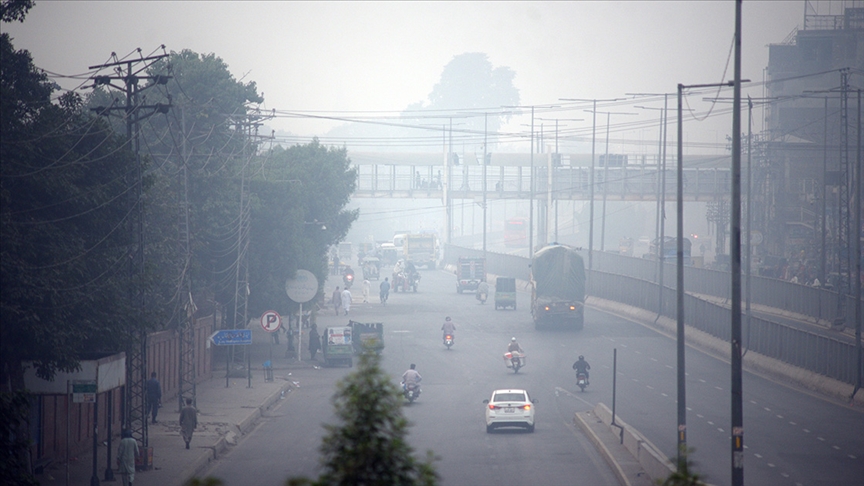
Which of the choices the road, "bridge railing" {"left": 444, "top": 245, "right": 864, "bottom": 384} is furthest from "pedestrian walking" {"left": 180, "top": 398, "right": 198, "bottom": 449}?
"bridge railing" {"left": 444, "top": 245, "right": 864, "bottom": 384}

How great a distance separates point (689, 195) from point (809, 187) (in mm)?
12571

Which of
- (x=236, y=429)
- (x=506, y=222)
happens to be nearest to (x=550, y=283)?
(x=236, y=429)

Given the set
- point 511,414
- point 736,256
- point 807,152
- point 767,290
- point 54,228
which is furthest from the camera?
point 807,152

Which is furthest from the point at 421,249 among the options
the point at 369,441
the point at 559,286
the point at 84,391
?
the point at 369,441

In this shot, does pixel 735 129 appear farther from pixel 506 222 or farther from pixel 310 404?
pixel 506 222

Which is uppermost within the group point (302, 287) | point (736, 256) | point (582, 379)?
point (736, 256)

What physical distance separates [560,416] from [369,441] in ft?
80.0

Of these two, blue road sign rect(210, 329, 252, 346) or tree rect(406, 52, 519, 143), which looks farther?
tree rect(406, 52, 519, 143)

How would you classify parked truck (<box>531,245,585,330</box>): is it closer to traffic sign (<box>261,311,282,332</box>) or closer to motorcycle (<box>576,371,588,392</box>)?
motorcycle (<box>576,371,588,392</box>)

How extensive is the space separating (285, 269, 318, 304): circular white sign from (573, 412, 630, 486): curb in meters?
16.1

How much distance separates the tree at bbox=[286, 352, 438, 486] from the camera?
6039 mm

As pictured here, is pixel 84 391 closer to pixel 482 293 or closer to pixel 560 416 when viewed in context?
pixel 560 416

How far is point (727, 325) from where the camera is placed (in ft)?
132

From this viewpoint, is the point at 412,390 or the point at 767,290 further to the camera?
Answer: the point at 767,290
